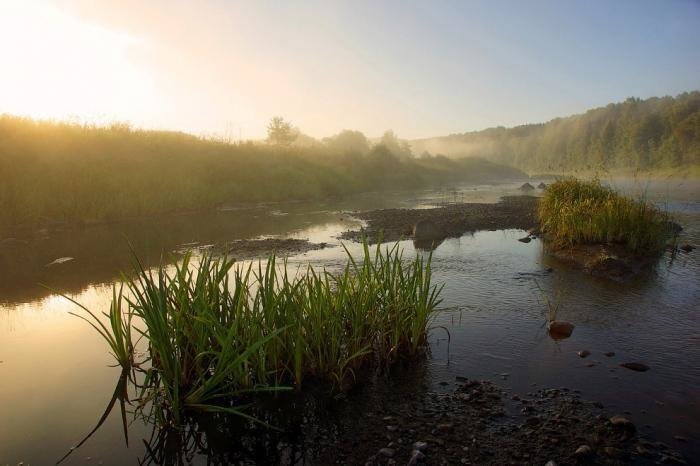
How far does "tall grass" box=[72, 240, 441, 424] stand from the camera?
13.7 ft

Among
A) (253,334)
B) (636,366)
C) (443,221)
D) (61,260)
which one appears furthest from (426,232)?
(61,260)

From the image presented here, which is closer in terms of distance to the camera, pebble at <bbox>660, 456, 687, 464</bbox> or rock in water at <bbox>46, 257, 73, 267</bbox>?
pebble at <bbox>660, 456, 687, 464</bbox>

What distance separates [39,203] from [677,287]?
73.0 ft

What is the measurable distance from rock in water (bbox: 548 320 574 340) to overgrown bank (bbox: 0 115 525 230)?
19.6m

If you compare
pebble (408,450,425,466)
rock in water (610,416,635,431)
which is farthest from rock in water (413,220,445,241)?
pebble (408,450,425,466)

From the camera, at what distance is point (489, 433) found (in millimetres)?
3900

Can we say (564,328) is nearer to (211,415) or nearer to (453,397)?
(453,397)

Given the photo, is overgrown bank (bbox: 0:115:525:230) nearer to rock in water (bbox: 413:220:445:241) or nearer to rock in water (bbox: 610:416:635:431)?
rock in water (bbox: 413:220:445:241)

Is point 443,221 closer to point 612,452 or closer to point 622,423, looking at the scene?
point 622,423

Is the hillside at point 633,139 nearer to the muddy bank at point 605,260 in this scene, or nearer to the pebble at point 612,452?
the muddy bank at point 605,260

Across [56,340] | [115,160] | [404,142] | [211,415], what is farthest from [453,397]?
[404,142]

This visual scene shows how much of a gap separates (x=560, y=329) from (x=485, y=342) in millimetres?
1285

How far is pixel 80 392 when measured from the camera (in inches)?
196

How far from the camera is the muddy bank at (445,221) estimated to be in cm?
1614
